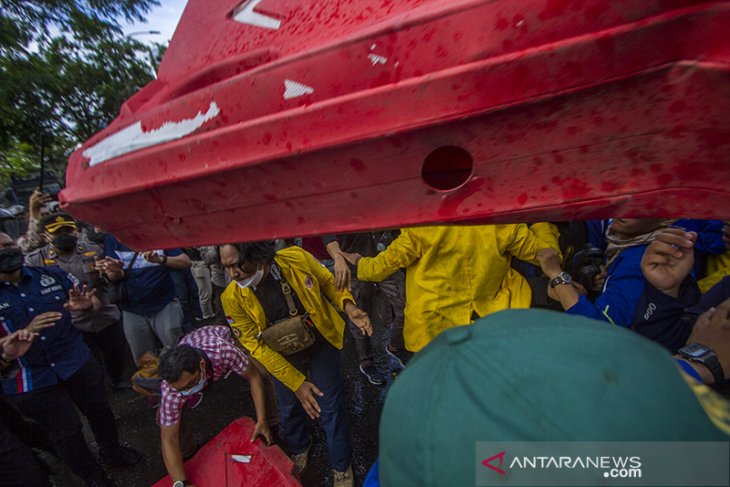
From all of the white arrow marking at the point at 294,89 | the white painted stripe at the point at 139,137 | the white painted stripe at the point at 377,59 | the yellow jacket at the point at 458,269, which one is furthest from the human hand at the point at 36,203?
the white painted stripe at the point at 377,59

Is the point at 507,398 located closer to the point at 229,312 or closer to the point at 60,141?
the point at 229,312

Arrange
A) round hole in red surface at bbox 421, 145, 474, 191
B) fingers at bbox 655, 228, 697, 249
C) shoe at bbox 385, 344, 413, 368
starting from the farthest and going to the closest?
1. shoe at bbox 385, 344, 413, 368
2. fingers at bbox 655, 228, 697, 249
3. round hole in red surface at bbox 421, 145, 474, 191

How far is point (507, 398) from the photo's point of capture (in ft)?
1.75

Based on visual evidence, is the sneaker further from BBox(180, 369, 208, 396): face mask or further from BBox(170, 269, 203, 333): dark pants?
BBox(170, 269, 203, 333): dark pants

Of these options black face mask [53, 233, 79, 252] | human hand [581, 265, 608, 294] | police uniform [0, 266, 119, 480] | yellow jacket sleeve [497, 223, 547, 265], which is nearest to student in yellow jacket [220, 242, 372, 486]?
yellow jacket sleeve [497, 223, 547, 265]

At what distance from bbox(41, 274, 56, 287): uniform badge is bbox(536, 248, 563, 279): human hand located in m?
3.19

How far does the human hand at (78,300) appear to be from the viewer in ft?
8.65

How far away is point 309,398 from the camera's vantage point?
2.12 meters

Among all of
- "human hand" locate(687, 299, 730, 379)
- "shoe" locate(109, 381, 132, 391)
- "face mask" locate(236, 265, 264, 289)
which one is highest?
"face mask" locate(236, 265, 264, 289)

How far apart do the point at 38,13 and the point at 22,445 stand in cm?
512

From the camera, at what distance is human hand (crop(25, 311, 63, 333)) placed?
2.13 meters

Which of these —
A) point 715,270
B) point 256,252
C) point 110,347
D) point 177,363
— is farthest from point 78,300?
point 715,270

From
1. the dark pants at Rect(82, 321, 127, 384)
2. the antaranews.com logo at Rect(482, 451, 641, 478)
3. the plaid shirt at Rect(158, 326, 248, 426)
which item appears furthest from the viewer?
the dark pants at Rect(82, 321, 127, 384)

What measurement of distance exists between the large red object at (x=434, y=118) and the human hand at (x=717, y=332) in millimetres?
876
